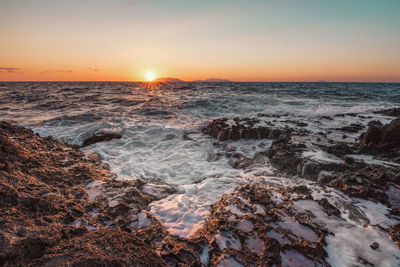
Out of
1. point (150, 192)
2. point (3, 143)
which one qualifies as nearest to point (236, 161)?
point (150, 192)

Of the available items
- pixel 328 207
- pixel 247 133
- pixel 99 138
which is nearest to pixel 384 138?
pixel 328 207

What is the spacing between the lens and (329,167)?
14.6 feet

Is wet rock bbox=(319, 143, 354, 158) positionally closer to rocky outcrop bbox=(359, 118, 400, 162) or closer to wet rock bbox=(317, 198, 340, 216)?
rocky outcrop bbox=(359, 118, 400, 162)

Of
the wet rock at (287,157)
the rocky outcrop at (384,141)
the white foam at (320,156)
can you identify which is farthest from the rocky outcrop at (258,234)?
the rocky outcrop at (384,141)

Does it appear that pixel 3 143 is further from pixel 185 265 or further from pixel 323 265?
pixel 323 265

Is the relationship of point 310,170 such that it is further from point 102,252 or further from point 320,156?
point 102,252

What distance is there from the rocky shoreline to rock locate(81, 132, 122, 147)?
300 centimetres

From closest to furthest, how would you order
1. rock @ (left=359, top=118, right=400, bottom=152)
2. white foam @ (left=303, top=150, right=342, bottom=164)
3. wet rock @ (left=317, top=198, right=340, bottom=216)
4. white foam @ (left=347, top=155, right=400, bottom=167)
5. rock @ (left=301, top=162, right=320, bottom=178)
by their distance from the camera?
wet rock @ (left=317, top=198, right=340, bottom=216) < white foam @ (left=347, top=155, right=400, bottom=167) < rock @ (left=301, top=162, right=320, bottom=178) < white foam @ (left=303, top=150, right=342, bottom=164) < rock @ (left=359, top=118, right=400, bottom=152)

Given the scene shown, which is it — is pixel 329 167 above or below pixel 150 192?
above

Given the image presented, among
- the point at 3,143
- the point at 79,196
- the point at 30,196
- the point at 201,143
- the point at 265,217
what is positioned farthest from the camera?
the point at 201,143

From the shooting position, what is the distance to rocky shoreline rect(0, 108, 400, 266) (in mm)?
1654

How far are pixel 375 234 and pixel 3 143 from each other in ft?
18.9

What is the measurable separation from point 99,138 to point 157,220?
631 cm

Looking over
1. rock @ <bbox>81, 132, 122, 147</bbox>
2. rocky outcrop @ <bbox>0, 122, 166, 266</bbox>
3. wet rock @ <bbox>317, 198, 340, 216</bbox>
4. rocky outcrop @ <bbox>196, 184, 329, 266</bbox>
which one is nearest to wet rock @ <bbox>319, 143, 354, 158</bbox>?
wet rock @ <bbox>317, 198, 340, 216</bbox>
